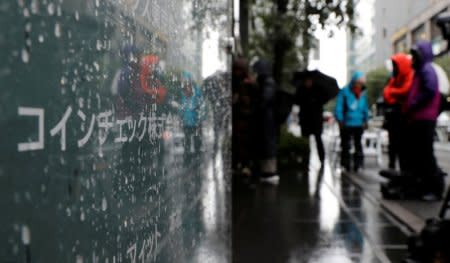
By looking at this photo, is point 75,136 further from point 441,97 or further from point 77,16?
point 441,97

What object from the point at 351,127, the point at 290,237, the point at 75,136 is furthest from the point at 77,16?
the point at 351,127

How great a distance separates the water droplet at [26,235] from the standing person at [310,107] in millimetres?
11163

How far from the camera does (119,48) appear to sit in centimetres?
129

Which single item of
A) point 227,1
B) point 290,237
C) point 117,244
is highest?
point 227,1

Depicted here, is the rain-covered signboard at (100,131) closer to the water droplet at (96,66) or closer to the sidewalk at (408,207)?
the water droplet at (96,66)

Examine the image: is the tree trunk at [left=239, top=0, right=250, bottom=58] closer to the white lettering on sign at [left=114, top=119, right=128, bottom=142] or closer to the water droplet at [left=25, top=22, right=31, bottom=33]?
the white lettering on sign at [left=114, top=119, right=128, bottom=142]

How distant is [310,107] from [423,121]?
14.6 ft

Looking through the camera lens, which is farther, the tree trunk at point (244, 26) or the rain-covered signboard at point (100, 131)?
the tree trunk at point (244, 26)

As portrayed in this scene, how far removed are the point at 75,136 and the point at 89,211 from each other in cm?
15

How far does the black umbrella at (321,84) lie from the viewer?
38.8 ft

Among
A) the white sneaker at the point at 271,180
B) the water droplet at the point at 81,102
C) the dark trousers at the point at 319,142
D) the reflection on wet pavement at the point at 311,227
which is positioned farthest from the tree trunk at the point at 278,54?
the water droplet at the point at 81,102

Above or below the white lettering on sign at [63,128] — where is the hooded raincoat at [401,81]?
above

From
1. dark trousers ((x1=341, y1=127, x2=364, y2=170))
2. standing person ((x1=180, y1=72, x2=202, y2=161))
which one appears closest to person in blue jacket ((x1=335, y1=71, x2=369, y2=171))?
dark trousers ((x1=341, y1=127, x2=364, y2=170))

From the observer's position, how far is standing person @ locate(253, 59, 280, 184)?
10.3 meters
